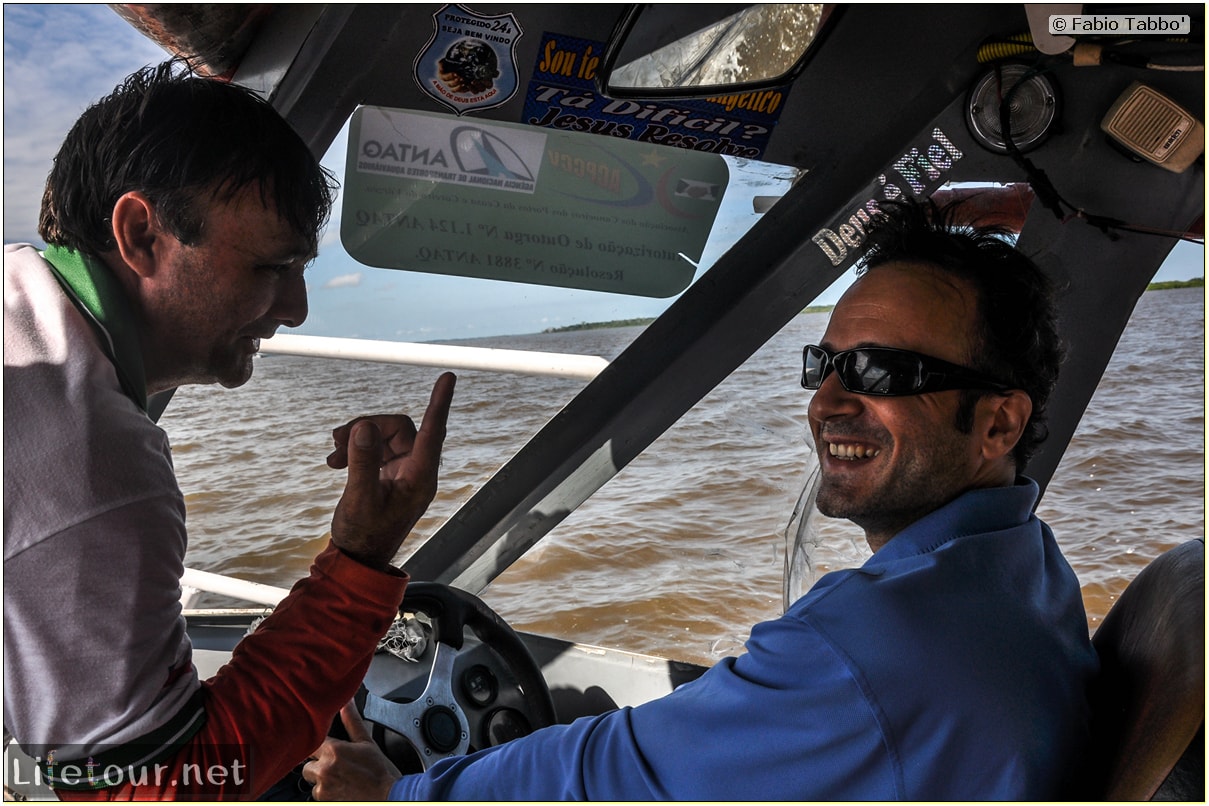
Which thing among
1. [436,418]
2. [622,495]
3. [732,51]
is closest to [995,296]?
[732,51]

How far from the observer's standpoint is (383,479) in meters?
1.27

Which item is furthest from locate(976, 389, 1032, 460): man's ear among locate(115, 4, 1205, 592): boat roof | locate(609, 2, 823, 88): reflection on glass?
locate(609, 2, 823, 88): reflection on glass

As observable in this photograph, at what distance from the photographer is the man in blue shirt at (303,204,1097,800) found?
1003 mm

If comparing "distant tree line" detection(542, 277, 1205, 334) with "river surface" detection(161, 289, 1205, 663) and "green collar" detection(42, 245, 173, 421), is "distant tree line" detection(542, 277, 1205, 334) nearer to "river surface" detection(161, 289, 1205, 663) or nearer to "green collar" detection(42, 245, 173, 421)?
"river surface" detection(161, 289, 1205, 663)

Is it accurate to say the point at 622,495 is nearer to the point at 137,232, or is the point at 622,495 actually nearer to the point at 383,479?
the point at 383,479

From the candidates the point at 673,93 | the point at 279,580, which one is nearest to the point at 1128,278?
the point at 673,93

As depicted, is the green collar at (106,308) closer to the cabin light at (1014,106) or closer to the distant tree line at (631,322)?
the distant tree line at (631,322)

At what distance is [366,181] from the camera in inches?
70.7

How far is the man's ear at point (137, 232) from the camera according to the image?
1.18m

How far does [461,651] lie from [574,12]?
3.99 feet

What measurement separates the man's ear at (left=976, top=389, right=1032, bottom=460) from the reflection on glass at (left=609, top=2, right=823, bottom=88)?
2.59ft

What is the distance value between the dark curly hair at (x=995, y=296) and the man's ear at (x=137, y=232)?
42.6 inches

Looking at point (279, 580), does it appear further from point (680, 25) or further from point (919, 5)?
point (919, 5)

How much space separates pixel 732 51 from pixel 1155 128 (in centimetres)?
78
